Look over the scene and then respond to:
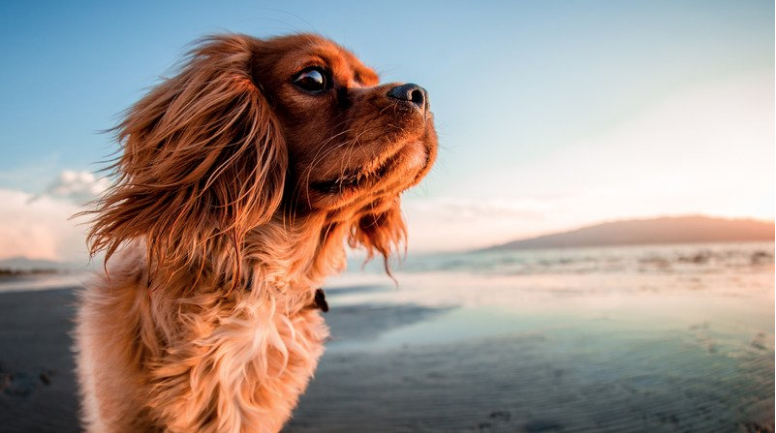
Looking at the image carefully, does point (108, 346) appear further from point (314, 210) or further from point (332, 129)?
point (332, 129)

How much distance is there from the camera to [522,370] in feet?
15.9

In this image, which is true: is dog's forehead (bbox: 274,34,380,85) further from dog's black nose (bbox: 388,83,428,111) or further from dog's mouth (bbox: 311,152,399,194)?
dog's mouth (bbox: 311,152,399,194)

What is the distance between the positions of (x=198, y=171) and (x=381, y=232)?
132 centimetres

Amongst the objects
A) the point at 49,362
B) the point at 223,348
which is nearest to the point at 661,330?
the point at 223,348

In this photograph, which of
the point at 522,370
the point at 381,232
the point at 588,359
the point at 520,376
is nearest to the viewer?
the point at 381,232

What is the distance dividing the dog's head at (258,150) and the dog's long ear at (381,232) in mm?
638

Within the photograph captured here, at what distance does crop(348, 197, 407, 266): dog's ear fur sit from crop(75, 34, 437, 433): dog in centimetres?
60

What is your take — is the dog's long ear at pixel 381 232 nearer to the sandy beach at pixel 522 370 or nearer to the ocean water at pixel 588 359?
the ocean water at pixel 588 359

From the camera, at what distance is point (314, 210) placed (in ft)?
7.33

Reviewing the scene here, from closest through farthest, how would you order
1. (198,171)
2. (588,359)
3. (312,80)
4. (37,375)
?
(198,171)
(312,80)
(588,359)
(37,375)

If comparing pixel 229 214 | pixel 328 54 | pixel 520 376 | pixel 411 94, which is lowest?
pixel 520 376

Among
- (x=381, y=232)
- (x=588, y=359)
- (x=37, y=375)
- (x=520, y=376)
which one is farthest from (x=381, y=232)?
(x=37, y=375)

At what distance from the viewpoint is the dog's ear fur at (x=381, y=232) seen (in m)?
3.04

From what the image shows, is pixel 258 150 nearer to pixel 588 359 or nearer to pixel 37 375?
pixel 588 359
